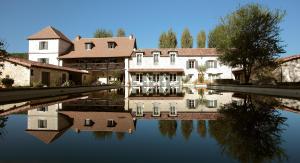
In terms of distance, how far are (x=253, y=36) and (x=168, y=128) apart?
2332 cm

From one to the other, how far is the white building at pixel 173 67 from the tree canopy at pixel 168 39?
75.2ft

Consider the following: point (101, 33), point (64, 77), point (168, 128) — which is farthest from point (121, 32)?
point (168, 128)

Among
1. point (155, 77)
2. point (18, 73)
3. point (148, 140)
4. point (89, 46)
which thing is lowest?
→ point (148, 140)

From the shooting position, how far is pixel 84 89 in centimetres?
2631

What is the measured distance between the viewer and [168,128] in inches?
269

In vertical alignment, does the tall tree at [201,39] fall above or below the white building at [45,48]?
above

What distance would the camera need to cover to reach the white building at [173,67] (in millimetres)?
45125

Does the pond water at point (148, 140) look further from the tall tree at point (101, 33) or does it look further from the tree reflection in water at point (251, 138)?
the tall tree at point (101, 33)

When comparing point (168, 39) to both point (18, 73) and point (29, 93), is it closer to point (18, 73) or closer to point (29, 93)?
point (18, 73)

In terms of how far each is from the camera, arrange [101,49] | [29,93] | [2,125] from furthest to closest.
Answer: [101,49] → [29,93] → [2,125]

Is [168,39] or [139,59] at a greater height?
[168,39]

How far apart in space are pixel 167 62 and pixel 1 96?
34175mm

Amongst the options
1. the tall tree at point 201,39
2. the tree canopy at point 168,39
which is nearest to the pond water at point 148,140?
the tree canopy at point 168,39

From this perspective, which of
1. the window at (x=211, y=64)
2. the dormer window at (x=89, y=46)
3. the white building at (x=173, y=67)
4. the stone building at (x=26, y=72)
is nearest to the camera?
the stone building at (x=26, y=72)
